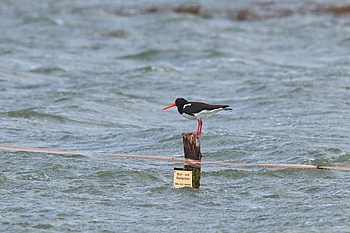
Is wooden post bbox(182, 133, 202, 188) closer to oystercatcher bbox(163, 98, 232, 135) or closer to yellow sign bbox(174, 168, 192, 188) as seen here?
yellow sign bbox(174, 168, 192, 188)

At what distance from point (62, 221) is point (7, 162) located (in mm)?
2619

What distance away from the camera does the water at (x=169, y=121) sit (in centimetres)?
838

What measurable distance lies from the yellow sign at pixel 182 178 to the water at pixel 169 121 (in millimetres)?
106

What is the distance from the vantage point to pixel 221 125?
13.5 metres

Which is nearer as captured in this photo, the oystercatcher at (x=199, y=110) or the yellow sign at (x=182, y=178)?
the yellow sign at (x=182, y=178)

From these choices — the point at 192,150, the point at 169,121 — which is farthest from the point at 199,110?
the point at 169,121

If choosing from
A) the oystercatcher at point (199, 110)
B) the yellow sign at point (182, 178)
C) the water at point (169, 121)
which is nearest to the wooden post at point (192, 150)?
the yellow sign at point (182, 178)

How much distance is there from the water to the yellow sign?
106 millimetres

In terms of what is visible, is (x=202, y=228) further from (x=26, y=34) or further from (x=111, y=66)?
(x=26, y=34)

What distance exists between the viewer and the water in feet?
27.5

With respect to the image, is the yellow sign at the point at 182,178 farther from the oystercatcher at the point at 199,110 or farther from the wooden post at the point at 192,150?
the oystercatcher at the point at 199,110

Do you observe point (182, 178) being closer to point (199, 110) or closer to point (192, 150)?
point (192, 150)

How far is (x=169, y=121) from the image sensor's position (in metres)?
14.0

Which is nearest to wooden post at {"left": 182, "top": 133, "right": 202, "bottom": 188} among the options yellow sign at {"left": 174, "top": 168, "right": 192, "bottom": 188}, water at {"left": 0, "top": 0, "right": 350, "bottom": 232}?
yellow sign at {"left": 174, "top": 168, "right": 192, "bottom": 188}
